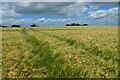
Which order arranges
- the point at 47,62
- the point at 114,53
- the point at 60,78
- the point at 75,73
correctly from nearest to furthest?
the point at 60,78 < the point at 75,73 < the point at 47,62 < the point at 114,53

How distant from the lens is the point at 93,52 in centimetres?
1364

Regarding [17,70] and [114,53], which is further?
[114,53]

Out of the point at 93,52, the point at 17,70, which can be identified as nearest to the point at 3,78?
the point at 17,70

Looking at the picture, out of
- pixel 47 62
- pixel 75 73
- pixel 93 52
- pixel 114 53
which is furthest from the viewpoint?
pixel 93 52

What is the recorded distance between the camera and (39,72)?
30.2 feet

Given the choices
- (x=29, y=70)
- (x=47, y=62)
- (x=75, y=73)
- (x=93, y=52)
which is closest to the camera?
(x=75, y=73)

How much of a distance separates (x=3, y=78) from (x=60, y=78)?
2.09 meters

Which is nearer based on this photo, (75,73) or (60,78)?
(60,78)

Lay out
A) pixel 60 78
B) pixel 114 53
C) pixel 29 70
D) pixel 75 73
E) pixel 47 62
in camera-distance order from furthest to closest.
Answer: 1. pixel 114 53
2. pixel 47 62
3. pixel 29 70
4. pixel 75 73
5. pixel 60 78

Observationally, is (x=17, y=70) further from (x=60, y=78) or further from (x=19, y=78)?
(x=60, y=78)

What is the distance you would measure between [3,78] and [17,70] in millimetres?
1031

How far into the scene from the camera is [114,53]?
12.8m

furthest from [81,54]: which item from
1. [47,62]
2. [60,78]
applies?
[60,78]

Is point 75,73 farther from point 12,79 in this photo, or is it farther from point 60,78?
point 12,79
